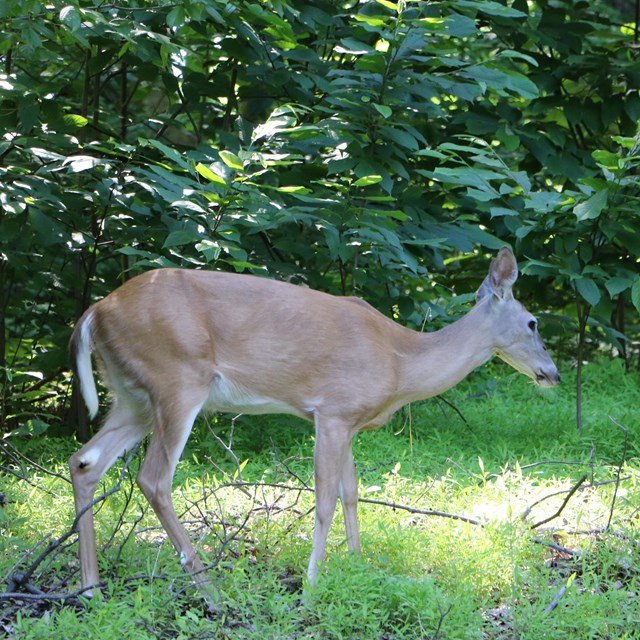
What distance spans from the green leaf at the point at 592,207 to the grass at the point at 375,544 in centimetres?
145

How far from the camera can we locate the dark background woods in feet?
18.2

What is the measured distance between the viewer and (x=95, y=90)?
7324mm

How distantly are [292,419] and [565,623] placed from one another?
10.1ft

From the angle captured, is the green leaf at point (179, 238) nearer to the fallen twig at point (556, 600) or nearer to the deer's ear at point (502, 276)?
the deer's ear at point (502, 276)

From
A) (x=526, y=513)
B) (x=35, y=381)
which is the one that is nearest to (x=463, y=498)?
(x=526, y=513)

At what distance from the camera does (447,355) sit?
5.12 m

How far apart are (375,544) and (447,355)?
1008 millimetres

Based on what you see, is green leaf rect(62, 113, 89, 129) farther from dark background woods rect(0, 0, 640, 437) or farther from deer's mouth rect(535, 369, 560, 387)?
deer's mouth rect(535, 369, 560, 387)

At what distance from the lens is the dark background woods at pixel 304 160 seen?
18.2 feet

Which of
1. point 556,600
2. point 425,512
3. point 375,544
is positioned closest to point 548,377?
point 425,512

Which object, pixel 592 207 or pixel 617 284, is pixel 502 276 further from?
pixel 617 284

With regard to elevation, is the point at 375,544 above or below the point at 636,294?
below

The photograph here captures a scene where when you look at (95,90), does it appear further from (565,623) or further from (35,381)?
(565,623)

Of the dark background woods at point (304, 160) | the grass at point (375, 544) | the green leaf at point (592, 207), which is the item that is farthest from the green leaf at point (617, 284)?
the grass at point (375, 544)
